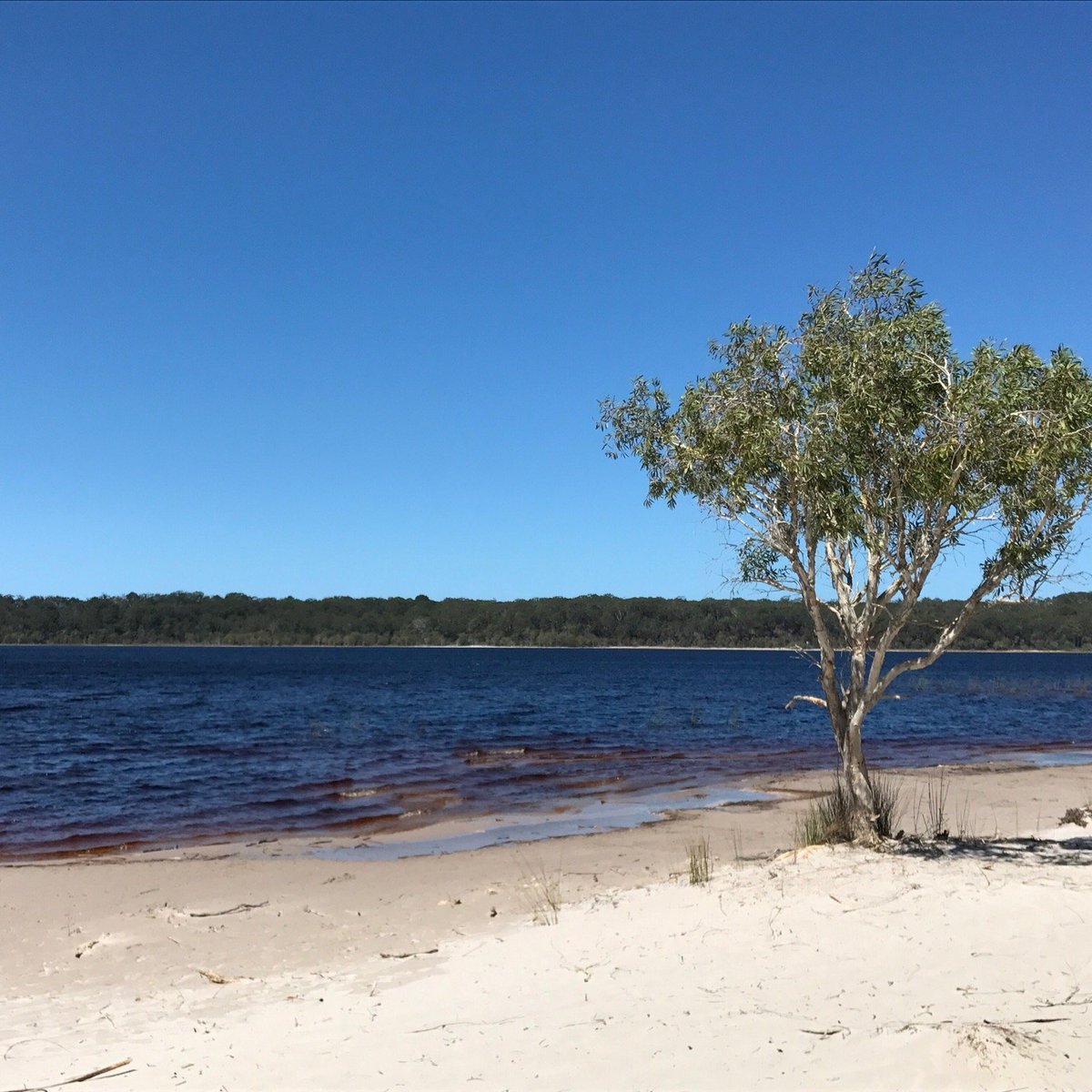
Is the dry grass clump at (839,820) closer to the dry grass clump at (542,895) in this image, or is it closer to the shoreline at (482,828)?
the dry grass clump at (542,895)

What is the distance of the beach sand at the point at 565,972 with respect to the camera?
6551 mm

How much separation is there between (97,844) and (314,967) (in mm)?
10504

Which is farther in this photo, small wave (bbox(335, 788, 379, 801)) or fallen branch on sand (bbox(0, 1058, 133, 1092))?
small wave (bbox(335, 788, 379, 801))

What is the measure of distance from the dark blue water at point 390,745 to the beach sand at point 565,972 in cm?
644

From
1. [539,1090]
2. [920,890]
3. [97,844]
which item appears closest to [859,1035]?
[539,1090]

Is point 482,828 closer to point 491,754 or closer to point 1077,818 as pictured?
point 1077,818

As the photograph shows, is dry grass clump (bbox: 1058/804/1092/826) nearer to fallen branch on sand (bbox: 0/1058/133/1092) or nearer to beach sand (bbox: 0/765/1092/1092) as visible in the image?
beach sand (bbox: 0/765/1092/1092)

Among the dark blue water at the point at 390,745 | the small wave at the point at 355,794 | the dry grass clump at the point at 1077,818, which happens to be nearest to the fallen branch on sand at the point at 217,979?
the dark blue water at the point at 390,745

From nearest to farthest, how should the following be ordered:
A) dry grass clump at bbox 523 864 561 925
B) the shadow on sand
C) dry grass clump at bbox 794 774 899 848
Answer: dry grass clump at bbox 523 864 561 925 < the shadow on sand < dry grass clump at bbox 794 774 899 848

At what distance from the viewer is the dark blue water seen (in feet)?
74.0

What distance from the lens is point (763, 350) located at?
1365 centimetres

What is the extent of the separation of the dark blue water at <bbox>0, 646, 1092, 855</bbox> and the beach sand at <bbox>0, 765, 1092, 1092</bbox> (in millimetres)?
6438

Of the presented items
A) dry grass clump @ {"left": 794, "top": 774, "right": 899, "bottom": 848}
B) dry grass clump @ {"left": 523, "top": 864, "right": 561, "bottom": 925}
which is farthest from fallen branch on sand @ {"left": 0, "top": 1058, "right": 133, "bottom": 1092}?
dry grass clump @ {"left": 794, "top": 774, "right": 899, "bottom": 848}

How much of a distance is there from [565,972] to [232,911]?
6312mm
